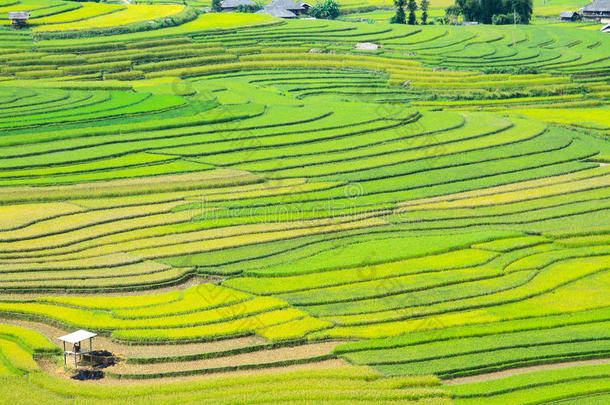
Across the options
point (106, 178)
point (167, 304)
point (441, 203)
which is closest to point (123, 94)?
point (106, 178)

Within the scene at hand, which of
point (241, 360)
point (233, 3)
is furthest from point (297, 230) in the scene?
point (233, 3)

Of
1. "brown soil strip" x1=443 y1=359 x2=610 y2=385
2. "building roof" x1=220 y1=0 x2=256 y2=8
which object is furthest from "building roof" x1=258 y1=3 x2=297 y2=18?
"brown soil strip" x1=443 y1=359 x2=610 y2=385

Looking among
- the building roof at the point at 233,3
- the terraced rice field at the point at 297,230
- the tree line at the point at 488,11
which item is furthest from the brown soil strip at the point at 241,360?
the building roof at the point at 233,3

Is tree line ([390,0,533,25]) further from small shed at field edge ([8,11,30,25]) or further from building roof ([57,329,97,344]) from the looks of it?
building roof ([57,329,97,344])

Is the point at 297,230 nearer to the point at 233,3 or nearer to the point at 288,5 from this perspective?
the point at 288,5

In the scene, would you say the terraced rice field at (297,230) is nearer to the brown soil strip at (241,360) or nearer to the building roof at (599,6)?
the brown soil strip at (241,360)

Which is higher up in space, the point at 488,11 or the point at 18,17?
the point at 488,11
